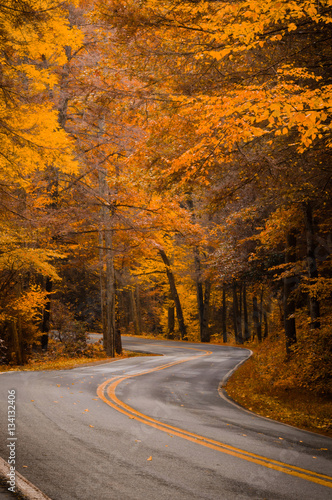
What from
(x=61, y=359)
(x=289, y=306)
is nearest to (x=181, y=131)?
(x=289, y=306)

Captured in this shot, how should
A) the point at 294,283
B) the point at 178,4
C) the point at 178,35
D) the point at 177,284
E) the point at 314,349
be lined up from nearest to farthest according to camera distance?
the point at 178,4 → the point at 178,35 → the point at 314,349 → the point at 294,283 → the point at 177,284

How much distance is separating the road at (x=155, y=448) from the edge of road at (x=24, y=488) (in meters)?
0.12

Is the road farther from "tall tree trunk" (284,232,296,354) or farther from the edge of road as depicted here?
"tall tree trunk" (284,232,296,354)

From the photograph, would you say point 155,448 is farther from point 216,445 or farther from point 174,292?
point 174,292

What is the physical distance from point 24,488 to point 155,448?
6.44 ft

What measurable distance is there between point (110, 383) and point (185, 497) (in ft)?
22.2

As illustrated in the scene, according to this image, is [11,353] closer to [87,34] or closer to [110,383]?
[110,383]

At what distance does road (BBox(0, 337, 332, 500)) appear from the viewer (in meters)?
4.02

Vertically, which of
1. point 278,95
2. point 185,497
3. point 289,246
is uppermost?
point 278,95

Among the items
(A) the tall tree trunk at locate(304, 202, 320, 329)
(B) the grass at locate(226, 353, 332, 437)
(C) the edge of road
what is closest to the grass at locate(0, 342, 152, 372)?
(B) the grass at locate(226, 353, 332, 437)

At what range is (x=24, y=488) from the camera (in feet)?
12.2

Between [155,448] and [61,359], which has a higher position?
[155,448]

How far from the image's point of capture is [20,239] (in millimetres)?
12359

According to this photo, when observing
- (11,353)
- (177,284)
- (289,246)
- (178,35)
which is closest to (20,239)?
(11,353)
